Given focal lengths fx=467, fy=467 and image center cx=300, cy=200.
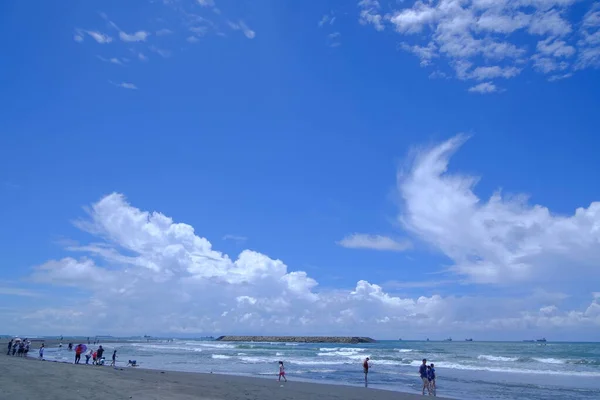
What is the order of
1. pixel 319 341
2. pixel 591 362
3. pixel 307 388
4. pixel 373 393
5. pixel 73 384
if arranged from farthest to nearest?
pixel 319 341
pixel 591 362
pixel 307 388
pixel 373 393
pixel 73 384

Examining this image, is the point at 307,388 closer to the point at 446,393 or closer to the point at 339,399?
the point at 339,399

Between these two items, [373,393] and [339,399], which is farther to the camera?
[373,393]

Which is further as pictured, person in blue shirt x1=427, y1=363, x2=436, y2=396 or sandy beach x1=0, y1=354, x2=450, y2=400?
person in blue shirt x1=427, y1=363, x2=436, y2=396

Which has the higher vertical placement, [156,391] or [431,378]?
[431,378]

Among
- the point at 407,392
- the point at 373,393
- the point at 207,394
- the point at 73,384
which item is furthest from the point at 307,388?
the point at 73,384

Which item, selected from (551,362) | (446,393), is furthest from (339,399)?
(551,362)

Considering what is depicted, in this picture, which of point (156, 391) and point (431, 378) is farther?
point (431, 378)

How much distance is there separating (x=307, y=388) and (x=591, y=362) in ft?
147

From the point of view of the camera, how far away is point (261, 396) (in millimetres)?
18531

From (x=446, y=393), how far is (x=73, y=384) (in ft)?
55.1

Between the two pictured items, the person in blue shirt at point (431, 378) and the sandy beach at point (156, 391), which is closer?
the sandy beach at point (156, 391)

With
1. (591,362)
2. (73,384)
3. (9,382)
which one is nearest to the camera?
(9,382)

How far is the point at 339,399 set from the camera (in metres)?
18.8

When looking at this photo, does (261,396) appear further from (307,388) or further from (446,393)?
(446,393)
